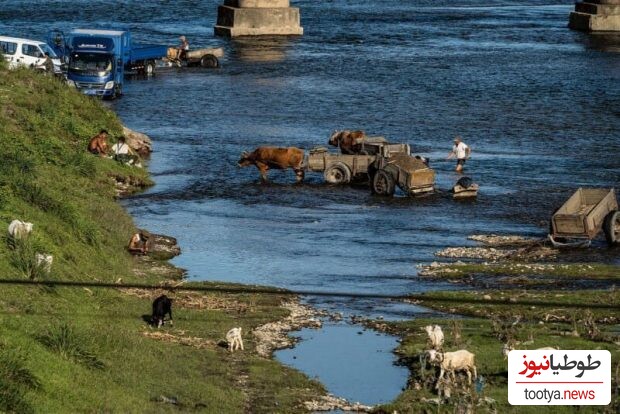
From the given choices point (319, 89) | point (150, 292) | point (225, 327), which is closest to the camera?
point (225, 327)

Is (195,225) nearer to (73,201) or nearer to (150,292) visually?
(73,201)

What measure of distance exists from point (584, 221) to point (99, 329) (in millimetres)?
15885

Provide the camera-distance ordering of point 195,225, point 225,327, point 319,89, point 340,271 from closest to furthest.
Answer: point 225,327 → point 340,271 → point 195,225 → point 319,89

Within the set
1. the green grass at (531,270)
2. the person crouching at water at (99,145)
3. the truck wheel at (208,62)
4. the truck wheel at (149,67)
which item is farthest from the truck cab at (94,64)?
the green grass at (531,270)

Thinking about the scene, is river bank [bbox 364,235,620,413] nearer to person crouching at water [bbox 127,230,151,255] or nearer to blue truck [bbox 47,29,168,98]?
person crouching at water [bbox 127,230,151,255]

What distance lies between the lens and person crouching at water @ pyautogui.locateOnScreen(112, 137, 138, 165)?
48.1 m

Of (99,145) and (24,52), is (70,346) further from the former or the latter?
(24,52)

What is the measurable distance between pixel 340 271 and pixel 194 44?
195 feet

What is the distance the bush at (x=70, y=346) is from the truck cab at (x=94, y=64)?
39.0 metres

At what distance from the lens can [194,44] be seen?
307 feet

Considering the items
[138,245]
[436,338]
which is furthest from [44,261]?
[436,338]

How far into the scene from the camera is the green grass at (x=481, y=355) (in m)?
24.1

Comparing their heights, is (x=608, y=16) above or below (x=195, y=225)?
above

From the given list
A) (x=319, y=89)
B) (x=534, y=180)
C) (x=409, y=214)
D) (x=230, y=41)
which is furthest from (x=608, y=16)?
(x=409, y=214)
